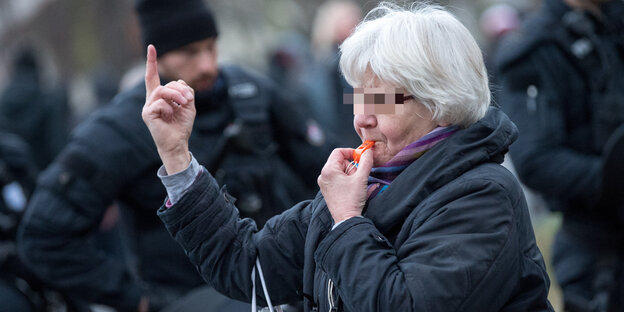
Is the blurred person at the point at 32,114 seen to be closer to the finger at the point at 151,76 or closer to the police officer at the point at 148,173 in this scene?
the police officer at the point at 148,173

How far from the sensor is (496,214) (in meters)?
2.19

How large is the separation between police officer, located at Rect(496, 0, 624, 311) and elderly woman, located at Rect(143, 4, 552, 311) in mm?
1585

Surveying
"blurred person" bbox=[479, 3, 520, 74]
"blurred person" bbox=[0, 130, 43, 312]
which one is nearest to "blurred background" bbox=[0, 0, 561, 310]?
"blurred person" bbox=[479, 3, 520, 74]

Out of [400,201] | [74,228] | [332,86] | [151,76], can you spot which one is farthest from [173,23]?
[332,86]

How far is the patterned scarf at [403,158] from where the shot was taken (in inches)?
91.9

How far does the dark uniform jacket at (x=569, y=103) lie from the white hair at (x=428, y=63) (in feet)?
5.36

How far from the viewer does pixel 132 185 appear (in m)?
3.79

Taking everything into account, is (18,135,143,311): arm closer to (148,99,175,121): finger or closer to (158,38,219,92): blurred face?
(158,38,219,92): blurred face

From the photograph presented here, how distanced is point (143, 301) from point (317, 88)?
4227 millimetres

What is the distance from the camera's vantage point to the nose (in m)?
2.36

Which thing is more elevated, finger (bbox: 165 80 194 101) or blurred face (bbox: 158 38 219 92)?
finger (bbox: 165 80 194 101)

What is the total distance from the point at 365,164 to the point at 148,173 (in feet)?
5.59

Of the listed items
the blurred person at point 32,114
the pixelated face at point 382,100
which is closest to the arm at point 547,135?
the pixelated face at point 382,100

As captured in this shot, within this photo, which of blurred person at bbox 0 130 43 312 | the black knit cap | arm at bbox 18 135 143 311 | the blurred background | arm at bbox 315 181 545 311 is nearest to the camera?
arm at bbox 315 181 545 311
